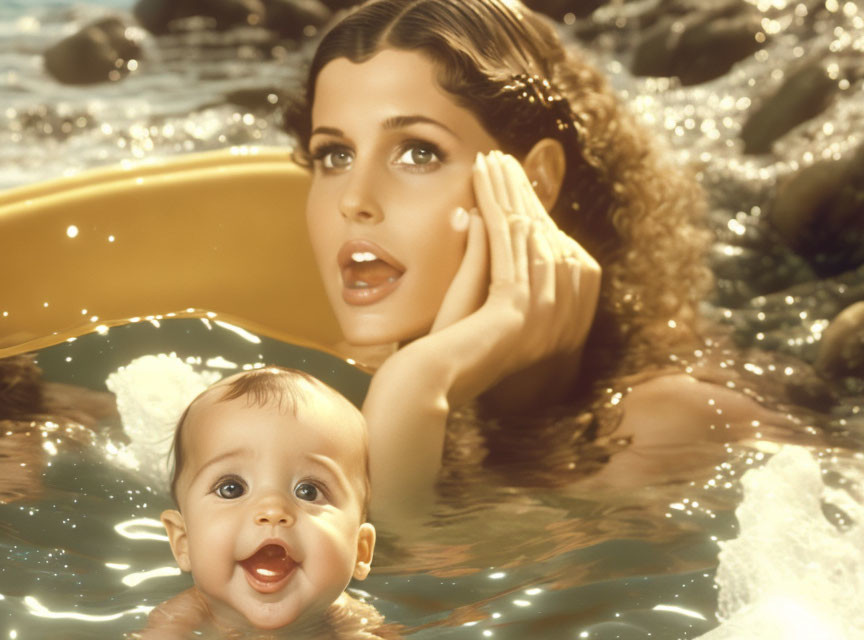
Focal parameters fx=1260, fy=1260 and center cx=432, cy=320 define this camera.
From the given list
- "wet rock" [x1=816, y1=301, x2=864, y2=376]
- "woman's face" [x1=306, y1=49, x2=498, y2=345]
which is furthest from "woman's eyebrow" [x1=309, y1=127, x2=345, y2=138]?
"wet rock" [x1=816, y1=301, x2=864, y2=376]

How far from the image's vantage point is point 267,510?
1.34 metres

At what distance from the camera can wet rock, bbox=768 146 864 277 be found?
121 inches

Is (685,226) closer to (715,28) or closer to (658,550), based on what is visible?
(658,550)

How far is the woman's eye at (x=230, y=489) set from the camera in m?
1.40

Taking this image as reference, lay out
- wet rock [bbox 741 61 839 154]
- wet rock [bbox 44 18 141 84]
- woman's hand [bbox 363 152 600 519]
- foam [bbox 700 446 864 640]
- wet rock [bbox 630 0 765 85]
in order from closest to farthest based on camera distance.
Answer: foam [bbox 700 446 864 640], woman's hand [bbox 363 152 600 519], wet rock [bbox 741 61 839 154], wet rock [bbox 630 0 765 85], wet rock [bbox 44 18 141 84]

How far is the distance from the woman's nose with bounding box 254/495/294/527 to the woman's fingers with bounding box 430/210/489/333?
624mm

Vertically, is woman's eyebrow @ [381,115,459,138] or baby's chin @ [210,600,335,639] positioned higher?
woman's eyebrow @ [381,115,459,138]

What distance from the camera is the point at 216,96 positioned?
4836 mm

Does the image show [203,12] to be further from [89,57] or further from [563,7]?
[563,7]

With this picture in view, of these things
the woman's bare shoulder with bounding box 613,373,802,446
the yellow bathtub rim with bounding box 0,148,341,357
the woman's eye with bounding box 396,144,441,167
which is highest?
the yellow bathtub rim with bounding box 0,148,341,357

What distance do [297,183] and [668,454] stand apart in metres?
1.09

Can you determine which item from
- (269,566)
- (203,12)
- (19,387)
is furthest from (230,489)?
(203,12)

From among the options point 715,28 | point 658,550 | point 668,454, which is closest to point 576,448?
point 668,454

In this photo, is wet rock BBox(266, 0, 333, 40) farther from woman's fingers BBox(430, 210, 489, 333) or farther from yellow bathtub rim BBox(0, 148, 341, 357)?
woman's fingers BBox(430, 210, 489, 333)
